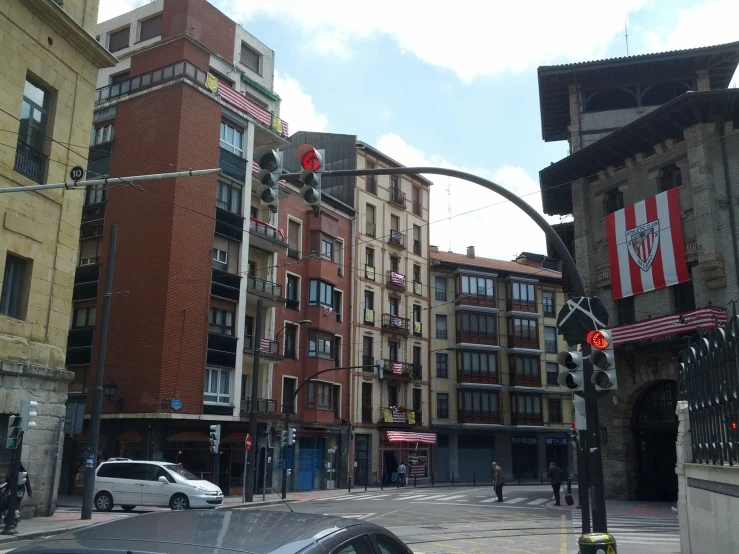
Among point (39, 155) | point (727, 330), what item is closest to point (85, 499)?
point (39, 155)

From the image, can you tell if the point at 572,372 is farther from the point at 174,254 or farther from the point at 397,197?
the point at 397,197

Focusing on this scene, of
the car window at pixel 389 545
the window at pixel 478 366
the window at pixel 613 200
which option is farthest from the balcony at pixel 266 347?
the car window at pixel 389 545

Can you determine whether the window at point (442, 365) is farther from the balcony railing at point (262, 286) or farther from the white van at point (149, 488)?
the white van at point (149, 488)

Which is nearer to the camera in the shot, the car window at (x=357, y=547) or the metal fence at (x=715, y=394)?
the car window at (x=357, y=547)

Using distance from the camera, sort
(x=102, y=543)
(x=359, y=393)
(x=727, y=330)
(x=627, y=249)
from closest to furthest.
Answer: (x=102, y=543) → (x=727, y=330) → (x=627, y=249) → (x=359, y=393)

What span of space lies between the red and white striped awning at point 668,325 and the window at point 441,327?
27.8 metres

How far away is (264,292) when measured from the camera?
Answer: 3791 centimetres

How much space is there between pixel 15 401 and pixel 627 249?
23.3m

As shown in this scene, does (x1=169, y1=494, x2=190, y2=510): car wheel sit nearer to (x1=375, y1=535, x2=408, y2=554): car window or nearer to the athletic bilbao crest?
the athletic bilbao crest

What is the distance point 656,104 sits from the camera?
34812 mm

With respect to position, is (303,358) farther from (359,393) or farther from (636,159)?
(636,159)

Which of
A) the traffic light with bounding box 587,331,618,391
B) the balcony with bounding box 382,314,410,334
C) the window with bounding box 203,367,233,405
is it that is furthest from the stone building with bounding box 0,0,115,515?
the balcony with bounding box 382,314,410,334

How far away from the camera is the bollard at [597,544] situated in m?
8.75

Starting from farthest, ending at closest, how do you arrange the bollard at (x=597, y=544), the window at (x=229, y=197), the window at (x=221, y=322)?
the window at (x=229, y=197) < the window at (x=221, y=322) < the bollard at (x=597, y=544)
